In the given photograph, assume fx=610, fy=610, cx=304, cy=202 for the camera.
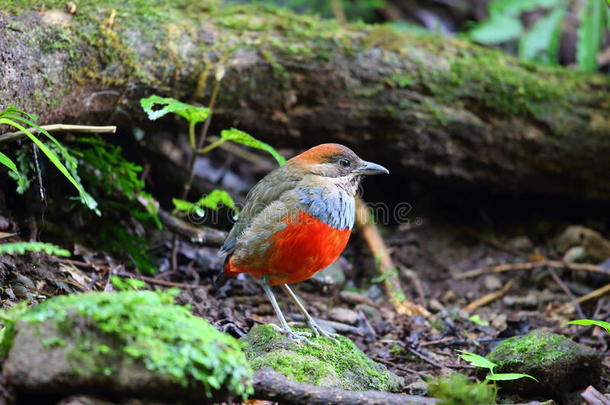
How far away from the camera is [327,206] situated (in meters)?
4.31

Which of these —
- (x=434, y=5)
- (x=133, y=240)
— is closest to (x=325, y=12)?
(x=434, y=5)

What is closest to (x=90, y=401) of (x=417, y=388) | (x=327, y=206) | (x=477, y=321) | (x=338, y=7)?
(x=417, y=388)

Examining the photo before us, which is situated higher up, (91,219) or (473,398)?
(473,398)

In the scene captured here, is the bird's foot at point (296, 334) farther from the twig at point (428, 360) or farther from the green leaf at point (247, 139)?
the green leaf at point (247, 139)

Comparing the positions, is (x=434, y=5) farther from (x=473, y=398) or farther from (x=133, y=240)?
(x=473, y=398)

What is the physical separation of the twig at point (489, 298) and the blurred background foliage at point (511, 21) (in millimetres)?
2626

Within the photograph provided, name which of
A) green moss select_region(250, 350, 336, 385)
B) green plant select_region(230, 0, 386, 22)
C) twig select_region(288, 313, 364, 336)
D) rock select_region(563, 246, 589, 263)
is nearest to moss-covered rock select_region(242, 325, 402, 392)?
green moss select_region(250, 350, 336, 385)

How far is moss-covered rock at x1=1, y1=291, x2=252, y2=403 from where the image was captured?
2.26 meters

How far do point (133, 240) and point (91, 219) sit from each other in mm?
400

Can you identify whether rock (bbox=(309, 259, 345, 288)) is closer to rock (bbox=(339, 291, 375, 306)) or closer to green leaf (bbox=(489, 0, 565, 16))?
rock (bbox=(339, 291, 375, 306))

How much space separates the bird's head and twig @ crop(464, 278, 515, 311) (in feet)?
6.13

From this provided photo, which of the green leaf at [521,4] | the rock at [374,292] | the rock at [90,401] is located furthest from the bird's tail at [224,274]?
the green leaf at [521,4]

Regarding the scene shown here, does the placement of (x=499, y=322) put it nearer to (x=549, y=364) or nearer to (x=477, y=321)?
(x=477, y=321)

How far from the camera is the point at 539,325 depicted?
207 inches
